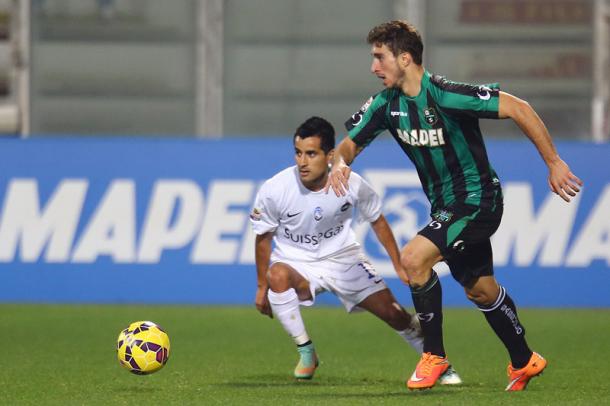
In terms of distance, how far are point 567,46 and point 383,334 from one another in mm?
5720

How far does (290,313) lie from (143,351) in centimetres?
106

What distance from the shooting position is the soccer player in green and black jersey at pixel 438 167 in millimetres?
7582

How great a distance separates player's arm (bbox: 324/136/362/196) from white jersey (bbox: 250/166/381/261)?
889 millimetres

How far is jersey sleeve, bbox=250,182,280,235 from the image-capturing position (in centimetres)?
877

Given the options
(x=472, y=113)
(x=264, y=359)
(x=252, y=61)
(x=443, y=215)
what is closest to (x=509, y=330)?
(x=443, y=215)

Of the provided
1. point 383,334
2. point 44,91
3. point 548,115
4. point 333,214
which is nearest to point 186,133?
point 44,91

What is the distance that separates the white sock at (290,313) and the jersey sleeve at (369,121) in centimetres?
121

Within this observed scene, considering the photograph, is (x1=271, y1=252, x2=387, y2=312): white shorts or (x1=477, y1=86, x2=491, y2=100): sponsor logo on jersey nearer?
(x1=477, y1=86, x2=491, y2=100): sponsor logo on jersey

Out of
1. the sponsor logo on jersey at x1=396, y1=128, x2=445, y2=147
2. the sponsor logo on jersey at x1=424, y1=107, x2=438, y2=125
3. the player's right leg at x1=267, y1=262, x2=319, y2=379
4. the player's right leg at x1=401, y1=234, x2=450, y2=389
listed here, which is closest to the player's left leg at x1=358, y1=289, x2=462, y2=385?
the player's right leg at x1=267, y1=262, x2=319, y2=379

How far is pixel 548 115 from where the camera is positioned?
16.0 meters

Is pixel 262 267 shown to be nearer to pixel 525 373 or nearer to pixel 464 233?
pixel 464 233

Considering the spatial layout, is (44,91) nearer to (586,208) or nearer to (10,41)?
(10,41)

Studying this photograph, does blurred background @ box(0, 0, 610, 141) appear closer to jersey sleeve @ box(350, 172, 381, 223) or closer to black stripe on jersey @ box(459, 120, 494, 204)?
jersey sleeve @ box(350, 172, 381, 223)

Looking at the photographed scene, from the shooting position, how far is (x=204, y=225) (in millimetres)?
13484
